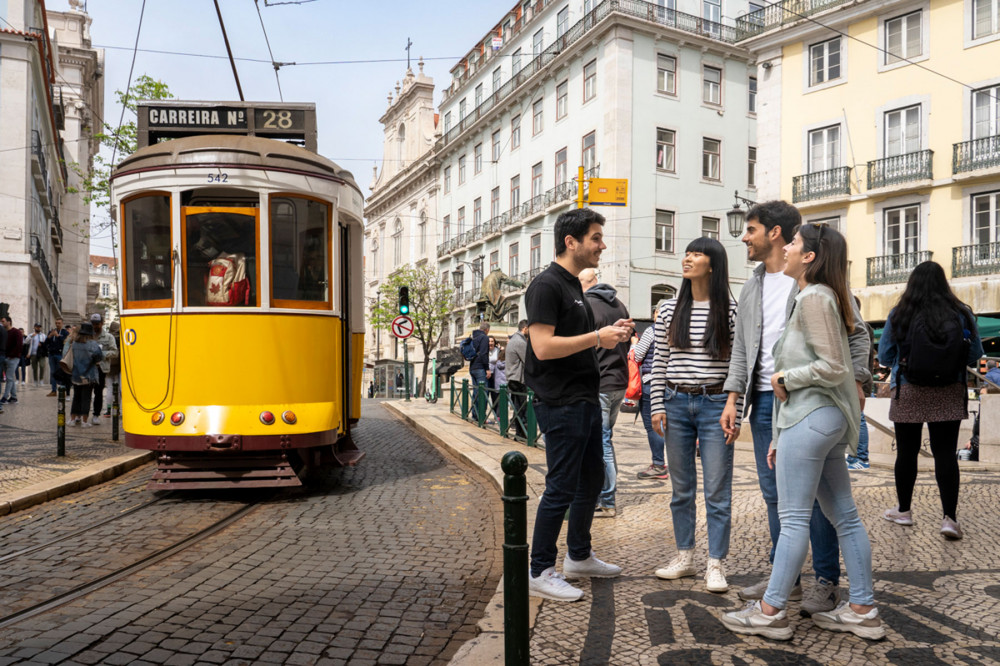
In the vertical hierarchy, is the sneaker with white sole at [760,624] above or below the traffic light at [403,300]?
below

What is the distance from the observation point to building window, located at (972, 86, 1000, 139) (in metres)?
23.8

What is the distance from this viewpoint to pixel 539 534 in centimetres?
443

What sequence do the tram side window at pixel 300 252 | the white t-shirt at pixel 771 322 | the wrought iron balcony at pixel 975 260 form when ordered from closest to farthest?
1. the white t-shirt at pixel 771 322
2. the tram side window at pixel 300 252
3. the wrought iron balcony at pixel 975 260

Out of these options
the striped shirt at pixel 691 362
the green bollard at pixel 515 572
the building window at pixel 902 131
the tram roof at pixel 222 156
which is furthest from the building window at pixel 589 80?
the green bollard at pixel 515 572

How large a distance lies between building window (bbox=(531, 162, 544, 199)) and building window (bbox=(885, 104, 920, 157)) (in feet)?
56.1

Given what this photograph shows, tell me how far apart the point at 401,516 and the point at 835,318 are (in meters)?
4.14

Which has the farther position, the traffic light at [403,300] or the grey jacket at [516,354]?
the traffic light at [403,300]

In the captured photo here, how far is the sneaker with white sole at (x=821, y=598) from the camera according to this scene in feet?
12.9

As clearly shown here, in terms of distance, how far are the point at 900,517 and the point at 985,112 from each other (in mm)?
22147

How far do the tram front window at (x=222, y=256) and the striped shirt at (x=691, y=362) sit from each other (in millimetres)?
4101

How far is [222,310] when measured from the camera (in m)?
7.54

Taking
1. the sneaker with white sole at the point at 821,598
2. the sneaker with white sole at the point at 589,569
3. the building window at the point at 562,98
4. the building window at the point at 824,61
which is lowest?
the sneaker with white sole at the point at 589,569

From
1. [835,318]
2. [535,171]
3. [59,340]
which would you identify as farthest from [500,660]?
[535,171]

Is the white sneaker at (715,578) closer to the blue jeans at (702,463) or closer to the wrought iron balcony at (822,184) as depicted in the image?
the blue jeans at (702,463)
